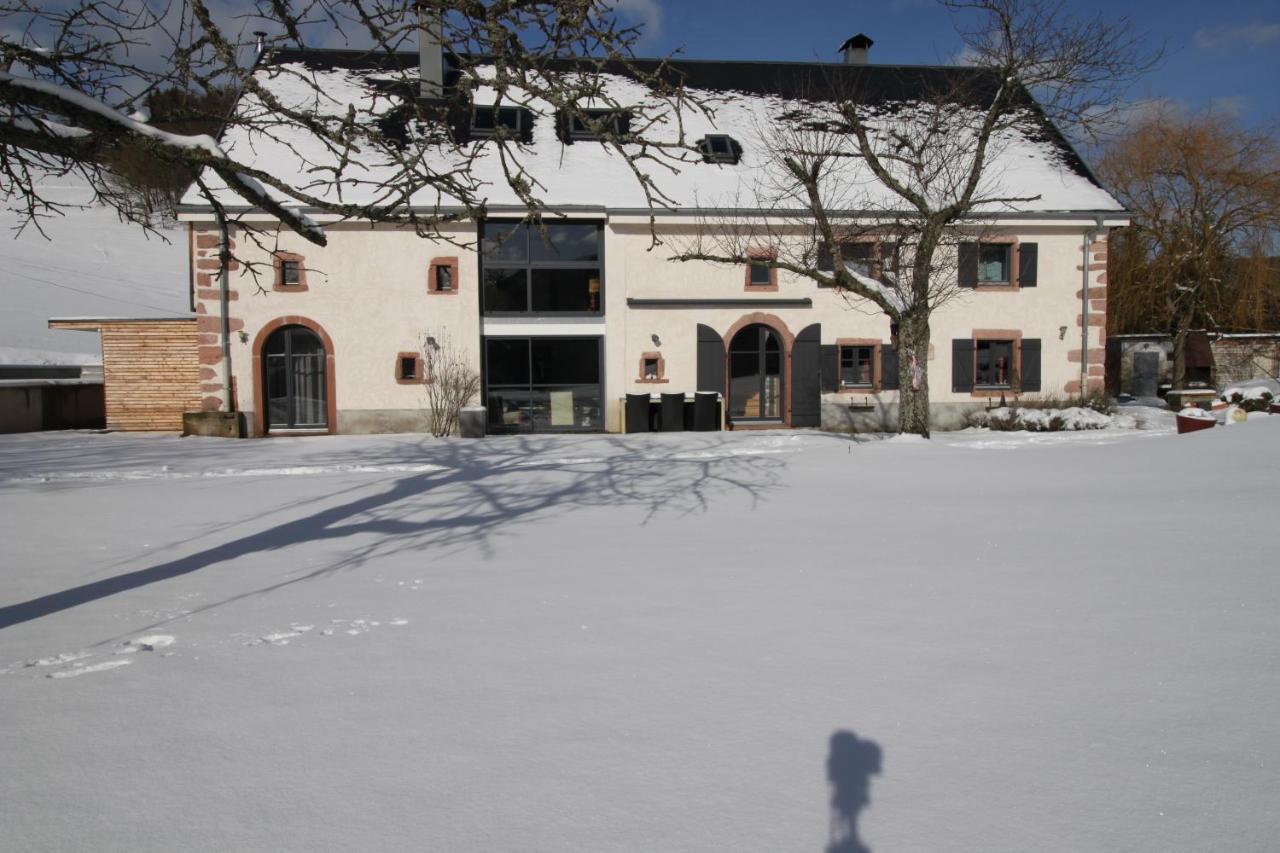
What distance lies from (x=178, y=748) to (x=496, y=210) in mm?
15230

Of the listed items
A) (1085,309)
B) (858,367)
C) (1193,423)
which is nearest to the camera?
(1193,423)

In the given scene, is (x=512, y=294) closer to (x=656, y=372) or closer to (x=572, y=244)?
(x=572, y=244)

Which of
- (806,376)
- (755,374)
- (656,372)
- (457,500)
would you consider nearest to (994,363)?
(806,376)

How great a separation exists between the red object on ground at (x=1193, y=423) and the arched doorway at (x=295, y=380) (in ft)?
53.0

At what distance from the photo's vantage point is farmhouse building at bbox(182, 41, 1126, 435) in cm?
1703

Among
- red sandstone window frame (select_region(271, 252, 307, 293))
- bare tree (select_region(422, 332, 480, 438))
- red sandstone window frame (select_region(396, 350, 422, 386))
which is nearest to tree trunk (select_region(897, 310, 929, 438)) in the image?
bare tree (select_region(422, 332, 480, 438))

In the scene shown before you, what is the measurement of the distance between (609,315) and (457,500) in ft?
33.2

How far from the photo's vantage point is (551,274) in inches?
704

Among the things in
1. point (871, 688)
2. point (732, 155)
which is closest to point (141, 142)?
point (871, 688)

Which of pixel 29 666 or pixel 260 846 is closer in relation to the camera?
pixel 260 846

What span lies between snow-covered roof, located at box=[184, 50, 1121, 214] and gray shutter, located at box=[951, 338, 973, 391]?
3.12 metres

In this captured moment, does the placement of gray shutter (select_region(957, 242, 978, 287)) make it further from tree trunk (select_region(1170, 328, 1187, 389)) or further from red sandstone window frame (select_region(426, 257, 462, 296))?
red sandstone window frame (select_region(426, 257, 462, 296))

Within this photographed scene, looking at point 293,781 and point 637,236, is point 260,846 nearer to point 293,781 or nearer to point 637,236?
point 293,781

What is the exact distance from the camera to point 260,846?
2230 millimetres
